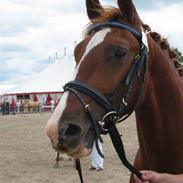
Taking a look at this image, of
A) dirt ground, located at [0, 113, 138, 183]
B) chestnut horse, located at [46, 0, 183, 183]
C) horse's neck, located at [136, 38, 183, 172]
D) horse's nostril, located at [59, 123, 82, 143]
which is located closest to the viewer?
horse's nostril, located at [59, 123, 82, 143]

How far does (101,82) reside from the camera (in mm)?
3031

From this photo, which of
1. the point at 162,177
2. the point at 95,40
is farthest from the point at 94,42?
the point at 162,177

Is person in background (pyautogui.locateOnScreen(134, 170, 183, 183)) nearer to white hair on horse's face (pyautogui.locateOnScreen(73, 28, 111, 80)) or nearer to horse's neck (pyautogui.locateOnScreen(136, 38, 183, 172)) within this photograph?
horse's neck (pyautogui.locateOnScreen(136, 38, 183, 172))

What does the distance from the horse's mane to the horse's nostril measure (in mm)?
894

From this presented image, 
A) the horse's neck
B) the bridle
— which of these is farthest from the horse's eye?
the horse's neck

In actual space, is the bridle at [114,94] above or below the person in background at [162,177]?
above

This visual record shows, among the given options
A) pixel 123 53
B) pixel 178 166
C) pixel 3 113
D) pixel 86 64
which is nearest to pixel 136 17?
pixel 123 53

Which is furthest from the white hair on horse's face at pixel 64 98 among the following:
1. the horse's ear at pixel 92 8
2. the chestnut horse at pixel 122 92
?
the horse's ear at pixel 92 8

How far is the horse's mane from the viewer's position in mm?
3338

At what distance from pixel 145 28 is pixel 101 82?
2.85 feet

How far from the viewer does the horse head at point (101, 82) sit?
2832 millimetres

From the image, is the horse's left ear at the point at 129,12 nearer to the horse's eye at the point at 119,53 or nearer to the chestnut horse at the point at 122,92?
the chestnut horse at the point at 122,92

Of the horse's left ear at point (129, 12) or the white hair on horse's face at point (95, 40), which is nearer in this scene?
the white hair on horse's face at point (95, 40)

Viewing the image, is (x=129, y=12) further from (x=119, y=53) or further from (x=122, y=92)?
(x=122, y=92)
